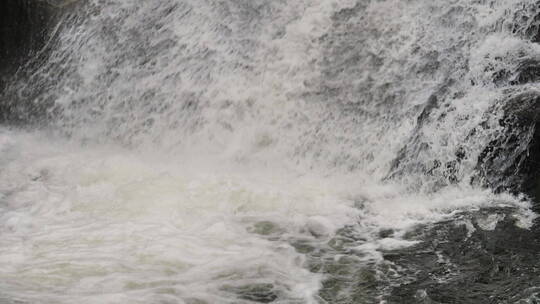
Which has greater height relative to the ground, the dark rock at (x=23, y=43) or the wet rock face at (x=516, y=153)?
the dark rock at (x=23, y=43)

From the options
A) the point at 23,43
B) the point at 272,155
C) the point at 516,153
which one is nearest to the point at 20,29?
the point at 23,43

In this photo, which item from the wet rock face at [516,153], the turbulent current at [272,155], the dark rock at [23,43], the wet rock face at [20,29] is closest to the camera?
the turbulent current at [272,155]

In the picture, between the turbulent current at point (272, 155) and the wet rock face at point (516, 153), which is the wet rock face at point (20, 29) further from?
the wet rock face at point (516, 153)

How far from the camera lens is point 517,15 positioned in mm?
7004

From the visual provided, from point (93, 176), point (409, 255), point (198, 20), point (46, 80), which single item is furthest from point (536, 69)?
point (46, 80)

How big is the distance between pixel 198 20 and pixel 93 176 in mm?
2341

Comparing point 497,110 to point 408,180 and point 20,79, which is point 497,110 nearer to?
point 408,180

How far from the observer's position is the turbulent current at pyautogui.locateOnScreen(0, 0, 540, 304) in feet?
16.8

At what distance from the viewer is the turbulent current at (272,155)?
513 cm

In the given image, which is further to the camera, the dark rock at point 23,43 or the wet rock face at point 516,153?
the dark rock at point 23,43

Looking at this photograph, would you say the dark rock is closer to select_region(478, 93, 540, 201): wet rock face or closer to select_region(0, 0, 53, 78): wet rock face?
select_region(0, 0, 53, 78): wet rock face

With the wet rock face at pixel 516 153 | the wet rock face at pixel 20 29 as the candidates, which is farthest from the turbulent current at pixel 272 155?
the wet rock face at pixel 20 29

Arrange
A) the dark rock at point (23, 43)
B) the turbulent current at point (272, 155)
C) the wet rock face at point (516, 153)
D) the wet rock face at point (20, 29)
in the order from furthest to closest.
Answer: the wet rock face at point (20, 29), the dark rock at point (23, 43), the wet rock face at point (516, 153), the turbulent current at point (272, 155)

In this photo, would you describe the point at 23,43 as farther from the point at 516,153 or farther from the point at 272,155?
the point at 516,153
